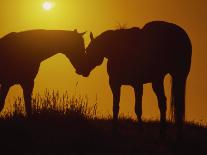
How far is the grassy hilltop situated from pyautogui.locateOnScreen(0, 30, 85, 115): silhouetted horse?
1.96ft

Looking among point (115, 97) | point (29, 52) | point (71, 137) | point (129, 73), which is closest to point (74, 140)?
point (71, 137)

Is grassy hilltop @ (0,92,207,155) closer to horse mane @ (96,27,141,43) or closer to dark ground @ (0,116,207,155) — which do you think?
dark ground @ (0,116,207,155)

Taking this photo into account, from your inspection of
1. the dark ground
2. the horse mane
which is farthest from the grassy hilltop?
the horse mane

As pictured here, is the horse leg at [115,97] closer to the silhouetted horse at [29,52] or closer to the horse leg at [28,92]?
the silhouetted horse at [29,52]

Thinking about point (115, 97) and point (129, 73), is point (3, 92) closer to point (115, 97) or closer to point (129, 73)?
point (115, 97)

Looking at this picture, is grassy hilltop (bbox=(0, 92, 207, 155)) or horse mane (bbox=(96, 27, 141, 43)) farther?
horse mane (bbox=(96, 27, 141, 43))

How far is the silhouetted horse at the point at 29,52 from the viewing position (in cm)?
1196

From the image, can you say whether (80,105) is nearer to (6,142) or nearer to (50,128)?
(50,128)

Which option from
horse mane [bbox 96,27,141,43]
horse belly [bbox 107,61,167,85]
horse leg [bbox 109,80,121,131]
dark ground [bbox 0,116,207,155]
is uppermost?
horse mane [bbox 96,27,141,43]

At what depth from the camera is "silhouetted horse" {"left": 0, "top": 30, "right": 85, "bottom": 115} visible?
11961 millimetres

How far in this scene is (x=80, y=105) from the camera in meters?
11.5

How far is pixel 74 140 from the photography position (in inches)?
388

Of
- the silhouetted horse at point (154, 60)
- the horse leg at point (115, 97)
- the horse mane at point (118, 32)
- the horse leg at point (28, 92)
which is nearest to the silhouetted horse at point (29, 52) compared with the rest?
the horse leg at point (28, 92)

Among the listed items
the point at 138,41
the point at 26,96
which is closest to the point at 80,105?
the point at 26,96
